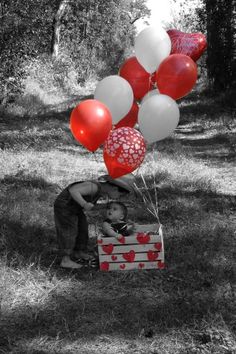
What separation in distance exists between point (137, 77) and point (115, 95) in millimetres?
550

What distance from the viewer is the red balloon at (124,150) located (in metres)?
4.05

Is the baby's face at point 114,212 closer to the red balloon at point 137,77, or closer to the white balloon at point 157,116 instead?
the white balloon at point 157,116

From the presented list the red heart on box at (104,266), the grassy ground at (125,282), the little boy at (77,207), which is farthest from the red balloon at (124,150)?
the grassy ground at (125,282)

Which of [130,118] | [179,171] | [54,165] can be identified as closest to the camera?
[130,118]

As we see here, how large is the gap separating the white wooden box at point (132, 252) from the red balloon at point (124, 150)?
0.63 metres

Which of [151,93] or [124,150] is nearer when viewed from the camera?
[124,150]

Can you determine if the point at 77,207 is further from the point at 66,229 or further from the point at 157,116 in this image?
the point at 157,116

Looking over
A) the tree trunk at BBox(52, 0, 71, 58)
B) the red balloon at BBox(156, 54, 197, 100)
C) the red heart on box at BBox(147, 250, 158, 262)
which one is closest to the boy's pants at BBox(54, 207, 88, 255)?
the red heart on box at BBox(147, 250, 158, 262)

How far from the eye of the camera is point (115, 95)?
4.34 metres

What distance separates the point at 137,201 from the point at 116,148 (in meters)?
2.47

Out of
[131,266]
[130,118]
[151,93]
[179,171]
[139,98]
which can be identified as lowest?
[179,171]

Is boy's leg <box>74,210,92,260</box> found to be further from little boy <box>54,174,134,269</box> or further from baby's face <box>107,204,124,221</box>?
baby's face <box>107,204,124,221</box>

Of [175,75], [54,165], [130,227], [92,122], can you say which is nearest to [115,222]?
[130,227]

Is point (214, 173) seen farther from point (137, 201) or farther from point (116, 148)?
point (116, 148)
